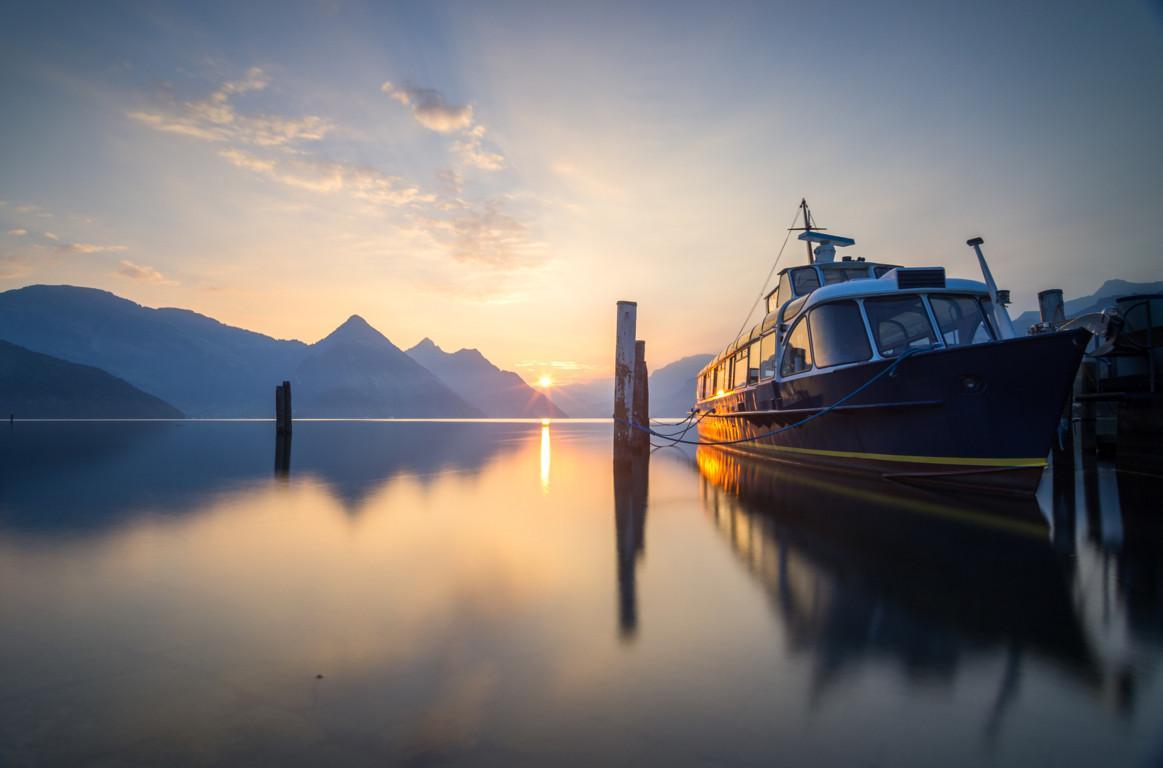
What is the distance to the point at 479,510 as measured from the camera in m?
8.93

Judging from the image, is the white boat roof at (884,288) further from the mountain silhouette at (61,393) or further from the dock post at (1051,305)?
the mountain silhouette at (61,393)

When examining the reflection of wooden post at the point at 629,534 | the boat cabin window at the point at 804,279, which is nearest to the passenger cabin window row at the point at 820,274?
the boat cabin window at the point at 804,279

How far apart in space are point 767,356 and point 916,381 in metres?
5.48

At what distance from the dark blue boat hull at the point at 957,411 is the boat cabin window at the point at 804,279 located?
5876 mm

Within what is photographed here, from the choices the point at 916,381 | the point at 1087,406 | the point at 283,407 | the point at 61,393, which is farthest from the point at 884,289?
the point at 61,393

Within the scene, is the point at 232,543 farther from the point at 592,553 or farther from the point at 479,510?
the point at 592,553

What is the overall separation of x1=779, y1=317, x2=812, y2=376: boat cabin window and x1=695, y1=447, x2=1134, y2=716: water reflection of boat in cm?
453

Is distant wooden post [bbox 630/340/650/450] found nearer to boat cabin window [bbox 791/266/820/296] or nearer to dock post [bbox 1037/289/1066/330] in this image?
boat cabin window [bbox 791/266/820/296]

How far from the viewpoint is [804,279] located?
17.7m

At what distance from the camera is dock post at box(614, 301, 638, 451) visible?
16328 millimetres

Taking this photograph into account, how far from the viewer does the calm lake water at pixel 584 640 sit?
2283 mm

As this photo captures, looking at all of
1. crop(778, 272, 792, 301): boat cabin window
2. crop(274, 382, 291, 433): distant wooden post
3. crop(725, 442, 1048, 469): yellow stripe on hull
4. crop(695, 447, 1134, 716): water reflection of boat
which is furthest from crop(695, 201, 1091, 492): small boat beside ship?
crop(274, 382, 291, 433): distant wooden post

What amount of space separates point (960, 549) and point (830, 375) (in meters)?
6.39

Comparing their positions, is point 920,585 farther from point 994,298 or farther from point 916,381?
point 994,298
